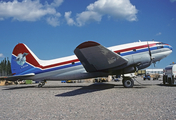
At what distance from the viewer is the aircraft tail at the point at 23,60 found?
1738 centimetres

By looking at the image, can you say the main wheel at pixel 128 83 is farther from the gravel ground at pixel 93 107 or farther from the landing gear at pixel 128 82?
the gravel ground at pixel 93 107

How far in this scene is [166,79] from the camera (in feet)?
60.5

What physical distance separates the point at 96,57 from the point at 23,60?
33.1 feet

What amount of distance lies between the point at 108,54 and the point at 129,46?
3644 millimetres

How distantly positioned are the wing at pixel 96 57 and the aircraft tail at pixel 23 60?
23.1ft

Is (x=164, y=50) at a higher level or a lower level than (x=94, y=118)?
higher

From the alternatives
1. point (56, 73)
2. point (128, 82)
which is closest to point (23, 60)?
point (56, 73)

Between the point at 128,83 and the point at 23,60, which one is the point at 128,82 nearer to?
the point at 128,83

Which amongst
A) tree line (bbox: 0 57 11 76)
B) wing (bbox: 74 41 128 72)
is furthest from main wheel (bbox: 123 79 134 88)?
tree line (bbox: 0 57 11 76)

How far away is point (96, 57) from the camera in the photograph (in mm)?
12203

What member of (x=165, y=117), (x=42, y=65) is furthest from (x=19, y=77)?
(x=165, y=117)

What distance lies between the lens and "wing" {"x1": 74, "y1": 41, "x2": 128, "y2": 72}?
10944 millimetres

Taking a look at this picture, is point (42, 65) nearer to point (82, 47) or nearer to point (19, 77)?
point (19, 77)

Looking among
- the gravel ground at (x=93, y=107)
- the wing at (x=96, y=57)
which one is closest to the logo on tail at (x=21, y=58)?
the wing at (x=96, y=57)
